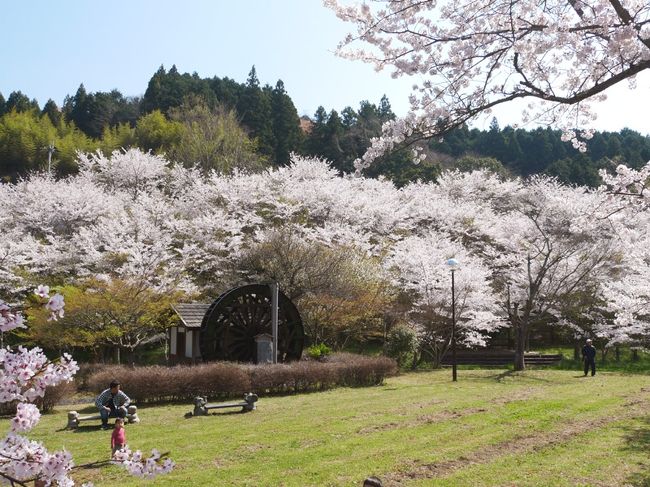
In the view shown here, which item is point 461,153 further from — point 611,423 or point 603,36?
point 603,36

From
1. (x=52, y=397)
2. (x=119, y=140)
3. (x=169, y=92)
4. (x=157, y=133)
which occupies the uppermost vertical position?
(x=169, y=92)

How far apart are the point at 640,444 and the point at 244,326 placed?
1317 centimetres

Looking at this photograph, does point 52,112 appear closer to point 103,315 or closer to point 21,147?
point 21,147

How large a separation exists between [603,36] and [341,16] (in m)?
2.86

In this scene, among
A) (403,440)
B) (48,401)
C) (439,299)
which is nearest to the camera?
(403,440)

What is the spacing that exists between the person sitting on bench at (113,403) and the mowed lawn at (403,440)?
37 centimetres

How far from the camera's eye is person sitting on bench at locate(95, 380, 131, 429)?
11.1 m

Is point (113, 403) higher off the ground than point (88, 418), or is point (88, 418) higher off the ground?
point (113, 403)

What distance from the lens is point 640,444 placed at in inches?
345

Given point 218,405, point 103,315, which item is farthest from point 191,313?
point 218,405

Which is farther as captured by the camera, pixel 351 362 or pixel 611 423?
pixel 351 362

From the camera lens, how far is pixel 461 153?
67.8 m

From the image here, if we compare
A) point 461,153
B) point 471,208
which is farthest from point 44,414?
point 461,153

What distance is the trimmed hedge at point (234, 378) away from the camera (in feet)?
46.2
